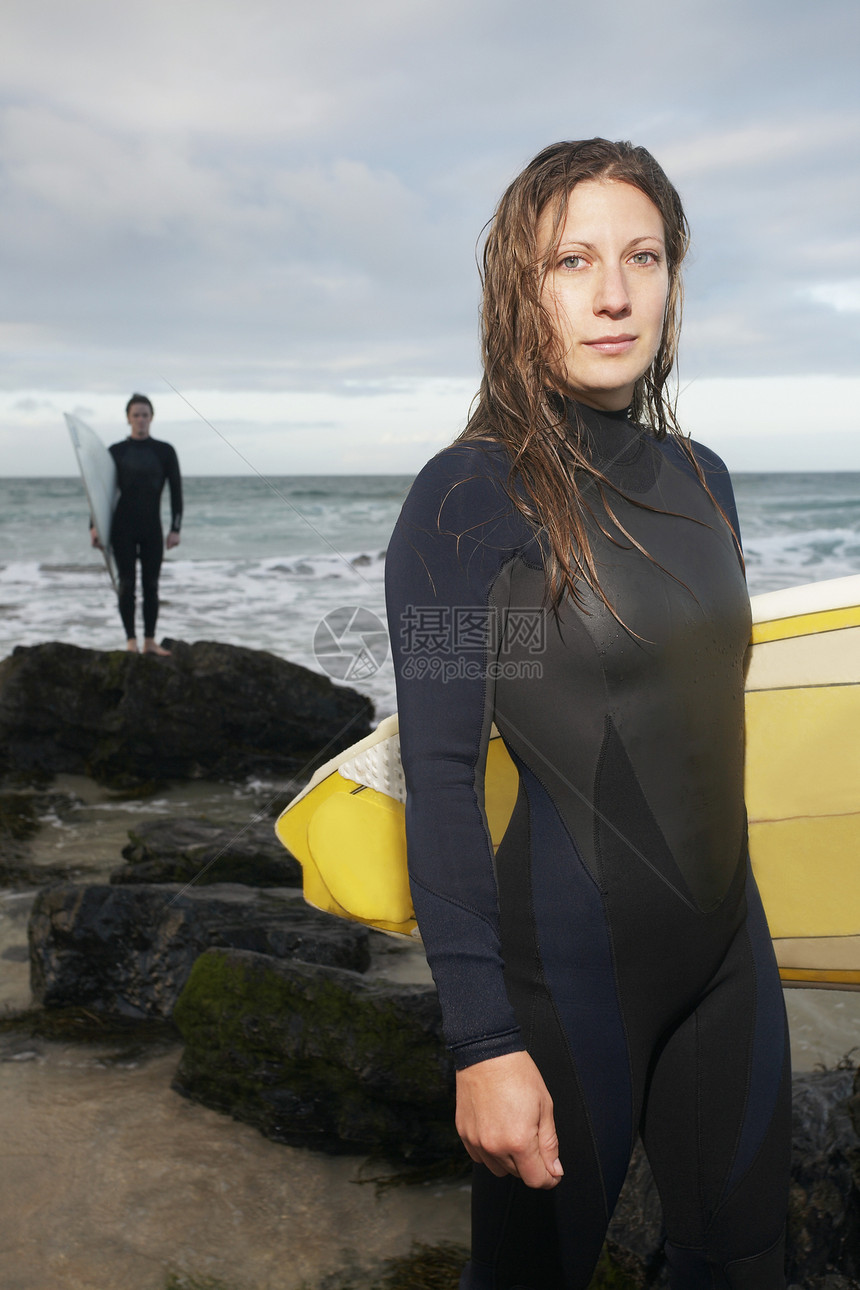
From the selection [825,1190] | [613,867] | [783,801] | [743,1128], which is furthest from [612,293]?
[825,1190]

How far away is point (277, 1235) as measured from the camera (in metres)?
2.38

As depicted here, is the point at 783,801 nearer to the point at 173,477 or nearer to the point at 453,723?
the point at 453,723

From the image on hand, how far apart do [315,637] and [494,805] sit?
10.0 m

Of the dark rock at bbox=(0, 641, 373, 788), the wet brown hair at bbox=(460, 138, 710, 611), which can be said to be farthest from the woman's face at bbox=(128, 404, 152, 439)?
the wet brown hair at bbox=(460, 138, 710, 611)

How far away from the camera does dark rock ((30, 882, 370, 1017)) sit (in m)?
3.35

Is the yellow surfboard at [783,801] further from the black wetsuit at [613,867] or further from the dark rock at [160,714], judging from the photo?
the dark rock at [160,714]

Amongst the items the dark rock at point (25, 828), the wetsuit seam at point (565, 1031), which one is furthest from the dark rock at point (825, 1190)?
the dark rock at point (25, 828)

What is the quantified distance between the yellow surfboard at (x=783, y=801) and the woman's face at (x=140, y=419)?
20.6 feet

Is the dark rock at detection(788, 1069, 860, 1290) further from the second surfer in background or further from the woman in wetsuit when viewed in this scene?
the second surfer in background

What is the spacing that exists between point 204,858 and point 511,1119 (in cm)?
327

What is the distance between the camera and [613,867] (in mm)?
1358

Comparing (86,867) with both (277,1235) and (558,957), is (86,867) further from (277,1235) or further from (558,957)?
(558,957)

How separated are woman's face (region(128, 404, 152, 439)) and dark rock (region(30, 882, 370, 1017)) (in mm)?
4746

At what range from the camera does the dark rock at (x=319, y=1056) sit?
2660mm
